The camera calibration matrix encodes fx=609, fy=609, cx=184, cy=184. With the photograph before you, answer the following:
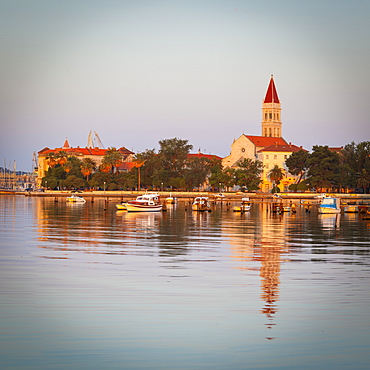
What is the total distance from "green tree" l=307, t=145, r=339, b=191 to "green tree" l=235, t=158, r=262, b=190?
1616cm

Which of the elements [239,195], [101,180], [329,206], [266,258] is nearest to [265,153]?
[239,195]

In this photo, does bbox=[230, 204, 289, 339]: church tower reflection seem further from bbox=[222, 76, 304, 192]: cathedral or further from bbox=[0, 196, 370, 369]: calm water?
bbox=[222, 76, 304, 192]: cathedral

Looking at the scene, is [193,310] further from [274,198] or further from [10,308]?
[274,198]

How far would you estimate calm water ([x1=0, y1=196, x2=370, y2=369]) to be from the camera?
566 inches

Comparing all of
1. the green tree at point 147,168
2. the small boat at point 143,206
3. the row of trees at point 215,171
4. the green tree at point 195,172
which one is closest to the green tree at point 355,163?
the row of trees at point 215,171

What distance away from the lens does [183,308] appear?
19.3 meters

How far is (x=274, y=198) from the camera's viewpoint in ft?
508

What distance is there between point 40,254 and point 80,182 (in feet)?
499

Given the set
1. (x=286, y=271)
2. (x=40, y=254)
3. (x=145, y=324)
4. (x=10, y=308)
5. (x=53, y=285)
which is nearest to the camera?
(x=145, y=324)

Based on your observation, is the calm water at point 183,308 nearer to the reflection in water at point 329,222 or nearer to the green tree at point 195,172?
the reflection in water at point 329,222

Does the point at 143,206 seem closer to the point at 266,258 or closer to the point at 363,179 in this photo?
the point at 266,258

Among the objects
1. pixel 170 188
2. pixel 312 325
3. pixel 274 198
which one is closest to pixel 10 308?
pixel 312 325

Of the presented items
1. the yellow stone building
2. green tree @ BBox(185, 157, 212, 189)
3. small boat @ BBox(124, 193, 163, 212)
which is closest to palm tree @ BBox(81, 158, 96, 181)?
green tree @ BBox(185, 157, 212, 189)

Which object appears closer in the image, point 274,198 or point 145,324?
point 145,324
